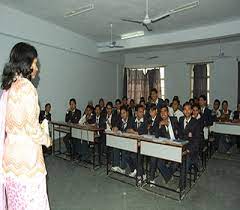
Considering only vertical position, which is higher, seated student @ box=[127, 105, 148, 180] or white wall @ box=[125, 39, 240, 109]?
white wall @ box=[125, 39, 240, 109]

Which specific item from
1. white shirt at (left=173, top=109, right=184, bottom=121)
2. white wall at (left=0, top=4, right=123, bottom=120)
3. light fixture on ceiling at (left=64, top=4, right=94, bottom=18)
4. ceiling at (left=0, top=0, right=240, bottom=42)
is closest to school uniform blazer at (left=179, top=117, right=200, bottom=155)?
white shirt at (left=173, top=109, right=184, bottom=121)

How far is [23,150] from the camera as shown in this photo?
1.50 metres

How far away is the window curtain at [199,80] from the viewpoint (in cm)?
879

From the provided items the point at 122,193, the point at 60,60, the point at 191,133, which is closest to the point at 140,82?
the point at 60,60

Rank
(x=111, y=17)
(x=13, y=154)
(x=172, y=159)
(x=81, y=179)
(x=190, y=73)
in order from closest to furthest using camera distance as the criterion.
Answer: (x=13, y=154) → (x=172, y=159) → (x=81, y=179) → (x=111, y=17) → (x=190, y=73)

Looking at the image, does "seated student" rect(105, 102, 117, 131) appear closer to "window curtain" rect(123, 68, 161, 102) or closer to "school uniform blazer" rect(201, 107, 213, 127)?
"school uniform blazer" rect(201, 107, 213, 127)

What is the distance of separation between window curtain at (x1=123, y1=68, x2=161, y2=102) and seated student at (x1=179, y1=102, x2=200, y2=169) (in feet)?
19.2

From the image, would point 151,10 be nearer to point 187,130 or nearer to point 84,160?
point 187,130

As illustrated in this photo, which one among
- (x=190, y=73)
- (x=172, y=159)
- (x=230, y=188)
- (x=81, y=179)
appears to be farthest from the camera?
(x=190, y=73)

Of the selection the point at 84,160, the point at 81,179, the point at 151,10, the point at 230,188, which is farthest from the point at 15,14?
the point at 230,188

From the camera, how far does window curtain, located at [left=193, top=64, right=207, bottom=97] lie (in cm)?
879

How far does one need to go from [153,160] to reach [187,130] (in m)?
0.73

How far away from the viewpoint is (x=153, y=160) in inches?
149

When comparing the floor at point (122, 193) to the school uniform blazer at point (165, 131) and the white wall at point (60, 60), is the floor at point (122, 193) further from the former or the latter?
the white wall at point (60, 60)
